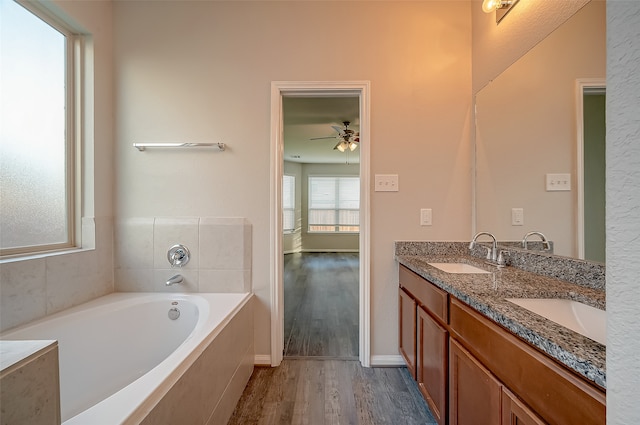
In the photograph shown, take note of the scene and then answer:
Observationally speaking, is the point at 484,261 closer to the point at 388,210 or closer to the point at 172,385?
the point at 388,210

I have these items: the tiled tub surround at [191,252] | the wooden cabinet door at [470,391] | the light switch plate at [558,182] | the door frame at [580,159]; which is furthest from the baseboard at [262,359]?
the light switch plate at [558,182]

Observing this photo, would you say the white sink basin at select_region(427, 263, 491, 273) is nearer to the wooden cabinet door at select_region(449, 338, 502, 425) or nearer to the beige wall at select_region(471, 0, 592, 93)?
the wooden cabinet door at select_region(449, 338, 502, 425)

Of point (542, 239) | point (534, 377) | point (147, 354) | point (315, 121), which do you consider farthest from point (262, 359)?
point (315, 121)

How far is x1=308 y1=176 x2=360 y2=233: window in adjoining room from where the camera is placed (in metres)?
7.11

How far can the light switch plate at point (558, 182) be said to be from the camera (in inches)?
47.7

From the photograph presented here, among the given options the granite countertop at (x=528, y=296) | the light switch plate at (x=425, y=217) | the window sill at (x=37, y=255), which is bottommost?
the granite countertop at (x=528, y=296)

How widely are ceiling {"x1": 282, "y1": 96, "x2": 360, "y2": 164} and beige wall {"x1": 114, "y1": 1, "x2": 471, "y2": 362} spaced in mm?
439

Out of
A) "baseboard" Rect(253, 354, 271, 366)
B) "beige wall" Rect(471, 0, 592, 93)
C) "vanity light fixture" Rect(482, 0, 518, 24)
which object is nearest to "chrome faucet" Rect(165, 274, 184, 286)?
"baseboard" Rect(253, 354, 271, 366)

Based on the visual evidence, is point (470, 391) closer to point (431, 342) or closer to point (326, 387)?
point (431, 342)

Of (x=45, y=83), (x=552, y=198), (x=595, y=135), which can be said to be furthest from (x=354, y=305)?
(x=45, y=83)

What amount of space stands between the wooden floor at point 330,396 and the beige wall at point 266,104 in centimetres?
22

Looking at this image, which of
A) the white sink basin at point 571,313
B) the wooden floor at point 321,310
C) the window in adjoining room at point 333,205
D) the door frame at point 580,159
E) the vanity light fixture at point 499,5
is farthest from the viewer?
the window in adjoining room at point 333,205

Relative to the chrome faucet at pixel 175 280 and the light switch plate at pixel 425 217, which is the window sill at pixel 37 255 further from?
the light switch plate at pixel 425 217

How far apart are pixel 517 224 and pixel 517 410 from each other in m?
1.10
